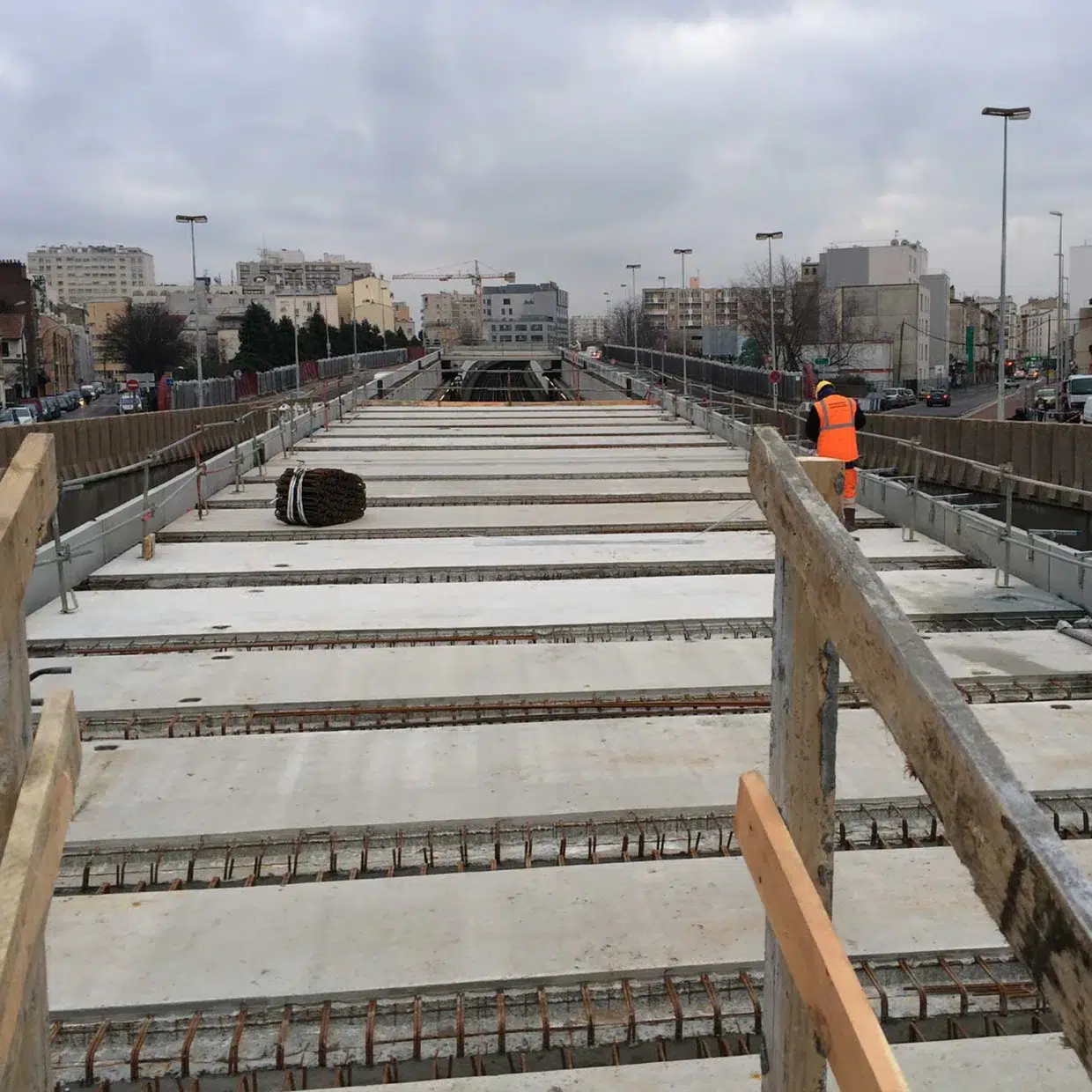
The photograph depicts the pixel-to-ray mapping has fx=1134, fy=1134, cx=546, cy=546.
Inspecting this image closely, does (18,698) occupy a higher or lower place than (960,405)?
higher

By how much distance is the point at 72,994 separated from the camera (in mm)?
3723

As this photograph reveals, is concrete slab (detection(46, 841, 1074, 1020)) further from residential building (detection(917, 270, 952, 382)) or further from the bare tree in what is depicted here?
residential building (detection(917, 270, 952, 382))

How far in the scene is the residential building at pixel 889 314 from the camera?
85.5 m

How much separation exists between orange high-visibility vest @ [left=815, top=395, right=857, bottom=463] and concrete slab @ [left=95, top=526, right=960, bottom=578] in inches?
44.0

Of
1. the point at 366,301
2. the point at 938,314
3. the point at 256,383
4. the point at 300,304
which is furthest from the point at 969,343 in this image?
the point at 300,304

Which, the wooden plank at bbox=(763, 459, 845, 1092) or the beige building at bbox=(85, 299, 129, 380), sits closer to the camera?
the wooden plank at bbox=(763, 459, 845, 1092)

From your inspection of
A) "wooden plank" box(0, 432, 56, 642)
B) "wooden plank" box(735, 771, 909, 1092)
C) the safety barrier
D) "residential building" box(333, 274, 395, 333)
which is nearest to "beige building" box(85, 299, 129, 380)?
"residential building" box(333, 274, 395, 333)

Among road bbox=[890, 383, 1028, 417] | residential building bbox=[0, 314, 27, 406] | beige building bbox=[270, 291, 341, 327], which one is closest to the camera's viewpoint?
road bbox=[890, 383, 1028, 417]

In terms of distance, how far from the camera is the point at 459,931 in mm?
4125

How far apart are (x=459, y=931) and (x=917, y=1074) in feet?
5.32

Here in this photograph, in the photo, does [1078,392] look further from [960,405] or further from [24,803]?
[24,803]

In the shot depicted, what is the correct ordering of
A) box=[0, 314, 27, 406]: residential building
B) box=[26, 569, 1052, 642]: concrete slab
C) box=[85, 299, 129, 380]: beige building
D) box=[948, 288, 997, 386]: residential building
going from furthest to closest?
box=[85, 299, 129, 380]: beige building < box=[948, 288, 997, 386]: residential building < box=[0, 314, 27, 406]: residential building < box=[26, 569, 1052, 642]: concrete slab

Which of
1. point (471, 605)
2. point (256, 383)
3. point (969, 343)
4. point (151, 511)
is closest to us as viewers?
point (471, 605)

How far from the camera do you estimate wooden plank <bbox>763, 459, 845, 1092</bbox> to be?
2283 millimetres
